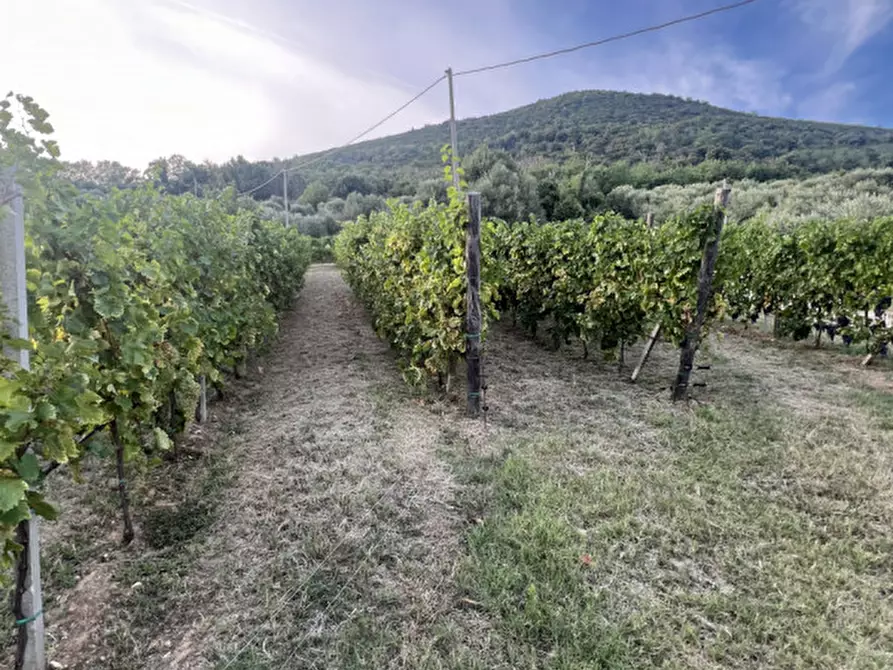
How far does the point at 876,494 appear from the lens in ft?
9.99

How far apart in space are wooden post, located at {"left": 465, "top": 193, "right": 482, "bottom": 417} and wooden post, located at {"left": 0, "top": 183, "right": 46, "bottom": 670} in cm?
309

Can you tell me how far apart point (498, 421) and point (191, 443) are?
8.68 ft

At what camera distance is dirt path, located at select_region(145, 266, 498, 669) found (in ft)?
6.52

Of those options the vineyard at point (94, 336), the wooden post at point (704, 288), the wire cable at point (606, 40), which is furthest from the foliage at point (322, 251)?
the wooden post at point (704, 288)

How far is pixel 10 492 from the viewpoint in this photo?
4.33ft

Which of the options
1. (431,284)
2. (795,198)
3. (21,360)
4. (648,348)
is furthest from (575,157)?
(21,360)

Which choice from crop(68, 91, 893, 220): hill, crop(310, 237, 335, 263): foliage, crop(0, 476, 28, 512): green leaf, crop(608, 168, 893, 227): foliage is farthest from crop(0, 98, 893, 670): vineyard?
crop(310, 237, 335, 263): foliage

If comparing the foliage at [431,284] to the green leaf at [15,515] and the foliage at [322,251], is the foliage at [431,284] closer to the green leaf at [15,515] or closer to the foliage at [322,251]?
the green leaf at [15,515]

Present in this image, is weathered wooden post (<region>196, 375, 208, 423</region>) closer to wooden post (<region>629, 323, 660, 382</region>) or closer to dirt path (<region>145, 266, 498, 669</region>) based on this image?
dirt path (<region>145, 266, 498, 669</region>)

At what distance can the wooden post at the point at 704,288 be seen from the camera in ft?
14.4

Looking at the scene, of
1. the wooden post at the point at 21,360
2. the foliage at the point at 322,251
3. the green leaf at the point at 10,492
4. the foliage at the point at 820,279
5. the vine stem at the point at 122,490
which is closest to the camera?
the green leaf at the point at 10,492

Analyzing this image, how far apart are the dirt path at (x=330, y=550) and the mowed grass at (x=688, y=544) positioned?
255 mm

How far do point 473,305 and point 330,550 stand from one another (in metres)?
2.44

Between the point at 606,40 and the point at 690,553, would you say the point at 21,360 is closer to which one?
the point at 690,553
